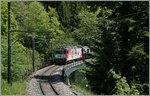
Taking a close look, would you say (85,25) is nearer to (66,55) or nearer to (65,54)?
(66,55)

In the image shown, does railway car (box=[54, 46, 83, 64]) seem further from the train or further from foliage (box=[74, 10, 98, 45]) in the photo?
foliage (box=[74, 10, 98, 45])

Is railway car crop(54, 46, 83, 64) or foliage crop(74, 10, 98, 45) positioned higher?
foliage crop(74, 10, 98, 45)

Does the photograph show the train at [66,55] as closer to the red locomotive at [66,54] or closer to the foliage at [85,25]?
the red locomotive at [66,54]

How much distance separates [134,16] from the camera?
107 feet

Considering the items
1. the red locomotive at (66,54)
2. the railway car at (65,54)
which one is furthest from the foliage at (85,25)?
the railway car at (65,54)

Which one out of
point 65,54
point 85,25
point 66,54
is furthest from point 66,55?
point 85,25

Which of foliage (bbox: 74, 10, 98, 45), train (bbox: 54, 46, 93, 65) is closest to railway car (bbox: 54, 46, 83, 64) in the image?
train (bbox: 54, 46, 93, 65)

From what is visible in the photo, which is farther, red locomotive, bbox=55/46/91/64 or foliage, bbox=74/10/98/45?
foliage, bbox=74/10/98/45

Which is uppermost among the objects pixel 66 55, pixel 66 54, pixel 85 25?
pixel 85 25

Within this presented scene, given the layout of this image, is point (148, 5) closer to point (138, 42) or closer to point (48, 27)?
point (138, 42)

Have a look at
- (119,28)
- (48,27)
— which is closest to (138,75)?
(119,28)

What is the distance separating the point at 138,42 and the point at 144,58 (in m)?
1.89

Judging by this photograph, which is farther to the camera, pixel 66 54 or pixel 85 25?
pixel 85 25

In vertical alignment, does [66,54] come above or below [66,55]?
above
